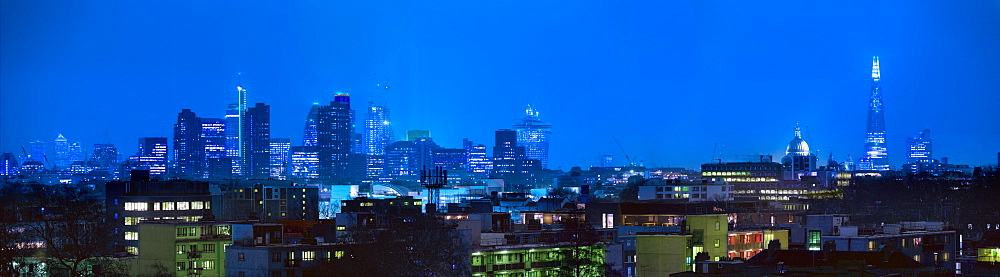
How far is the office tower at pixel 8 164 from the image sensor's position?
185312mm

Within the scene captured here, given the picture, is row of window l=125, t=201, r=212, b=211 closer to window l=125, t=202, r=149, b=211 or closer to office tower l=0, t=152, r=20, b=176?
window l=125, t=202, r=149, b=211

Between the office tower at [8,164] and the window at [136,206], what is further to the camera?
the office tower at [8,164]

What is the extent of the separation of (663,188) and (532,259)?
6930 cm

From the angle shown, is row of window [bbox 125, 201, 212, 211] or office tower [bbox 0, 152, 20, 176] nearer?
row of window [bbox 125, 201, 212, 211]

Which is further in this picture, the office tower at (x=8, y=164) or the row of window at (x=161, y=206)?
the office tower at (x=8, y=164)

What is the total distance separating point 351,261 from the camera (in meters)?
43.2

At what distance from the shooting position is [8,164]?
619ft

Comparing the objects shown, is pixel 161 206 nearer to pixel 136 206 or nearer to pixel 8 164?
pixel 136 206

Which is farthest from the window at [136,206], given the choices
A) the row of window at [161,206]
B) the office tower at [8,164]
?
the office tower at [8,164]

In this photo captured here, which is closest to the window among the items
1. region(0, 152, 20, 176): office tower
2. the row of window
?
the row of window

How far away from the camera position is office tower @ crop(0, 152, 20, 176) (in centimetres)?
18531

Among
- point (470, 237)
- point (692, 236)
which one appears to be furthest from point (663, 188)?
point (470, 237)

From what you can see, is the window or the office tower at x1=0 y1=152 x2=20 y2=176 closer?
the window

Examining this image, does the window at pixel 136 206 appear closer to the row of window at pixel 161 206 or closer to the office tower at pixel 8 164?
the row of window at pixel 161 206
